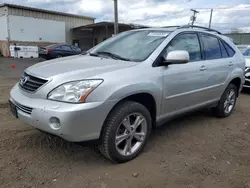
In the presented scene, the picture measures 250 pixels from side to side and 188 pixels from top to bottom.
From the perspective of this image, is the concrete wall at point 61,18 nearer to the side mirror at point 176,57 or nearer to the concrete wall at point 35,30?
the concrete wall at point 35,30

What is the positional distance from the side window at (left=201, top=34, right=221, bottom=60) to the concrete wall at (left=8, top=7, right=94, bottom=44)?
70.0 feet

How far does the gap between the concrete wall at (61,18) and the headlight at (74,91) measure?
72.4 feet

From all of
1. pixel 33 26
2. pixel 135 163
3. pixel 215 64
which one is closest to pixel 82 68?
pixel 135 163

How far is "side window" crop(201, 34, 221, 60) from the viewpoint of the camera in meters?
4.18

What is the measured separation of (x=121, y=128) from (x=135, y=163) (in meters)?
0.48

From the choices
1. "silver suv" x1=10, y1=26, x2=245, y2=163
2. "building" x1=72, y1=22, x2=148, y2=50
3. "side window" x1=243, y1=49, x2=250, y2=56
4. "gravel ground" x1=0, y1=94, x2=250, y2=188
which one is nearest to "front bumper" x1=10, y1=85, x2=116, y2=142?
"silver suv" x1=10, y1=26, x2=245, y2=163

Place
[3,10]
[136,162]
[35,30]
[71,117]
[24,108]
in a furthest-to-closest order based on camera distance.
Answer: [35,30], [3,10], [136,162], [24,108], [71,117]

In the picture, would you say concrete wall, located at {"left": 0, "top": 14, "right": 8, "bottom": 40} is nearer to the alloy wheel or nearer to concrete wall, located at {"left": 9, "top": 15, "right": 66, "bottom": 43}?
concrete wall, located at {"left": 9, "top": 15, "right": 66, "bottom": 43}

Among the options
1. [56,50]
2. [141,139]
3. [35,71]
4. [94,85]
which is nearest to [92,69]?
[94,85]

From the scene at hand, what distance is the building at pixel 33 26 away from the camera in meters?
21.5

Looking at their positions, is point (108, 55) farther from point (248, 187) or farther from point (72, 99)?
point (248, 187)

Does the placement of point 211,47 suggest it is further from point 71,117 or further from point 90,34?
point 90,34

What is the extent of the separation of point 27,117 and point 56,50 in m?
15.7

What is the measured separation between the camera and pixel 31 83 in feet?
9.23
